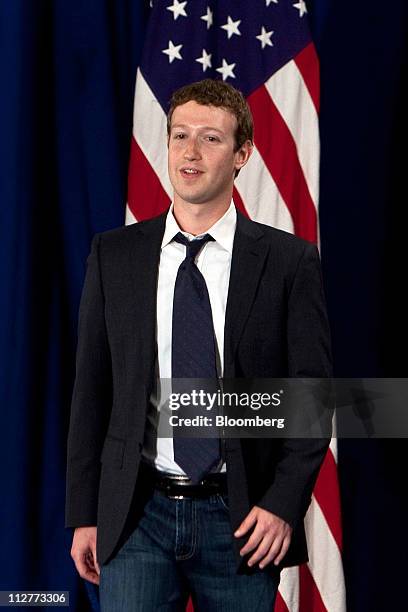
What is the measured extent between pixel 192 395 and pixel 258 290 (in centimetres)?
17

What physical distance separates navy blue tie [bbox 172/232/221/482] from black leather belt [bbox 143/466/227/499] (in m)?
0.01

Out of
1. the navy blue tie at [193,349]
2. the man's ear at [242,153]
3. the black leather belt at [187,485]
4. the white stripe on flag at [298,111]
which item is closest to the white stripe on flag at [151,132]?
the white stripe on flag at [298,111]

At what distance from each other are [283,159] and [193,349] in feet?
2.71

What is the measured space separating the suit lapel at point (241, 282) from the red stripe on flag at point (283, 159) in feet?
2.18

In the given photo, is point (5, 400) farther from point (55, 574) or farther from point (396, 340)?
point (396, 340)

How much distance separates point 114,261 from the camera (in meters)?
1.22

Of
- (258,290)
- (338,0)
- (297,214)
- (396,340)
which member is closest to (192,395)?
(258,290)

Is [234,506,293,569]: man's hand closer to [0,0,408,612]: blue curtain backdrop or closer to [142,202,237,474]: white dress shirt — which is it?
[142,202,237,474]: white dress shirt

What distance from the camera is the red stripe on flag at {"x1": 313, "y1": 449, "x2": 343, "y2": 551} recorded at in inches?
73.7

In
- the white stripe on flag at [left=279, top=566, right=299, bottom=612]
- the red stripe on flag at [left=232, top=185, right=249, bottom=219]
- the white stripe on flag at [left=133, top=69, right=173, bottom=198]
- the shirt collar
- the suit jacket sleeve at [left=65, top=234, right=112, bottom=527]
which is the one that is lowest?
the white stripe on flag at [left=279, top=566, right=299, bottom=612]

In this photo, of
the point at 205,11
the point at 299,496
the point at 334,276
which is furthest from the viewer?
the point at 334,276

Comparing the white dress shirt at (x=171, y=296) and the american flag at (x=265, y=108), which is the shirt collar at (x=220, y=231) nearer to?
the white dress shirt at (x=171, y=296)

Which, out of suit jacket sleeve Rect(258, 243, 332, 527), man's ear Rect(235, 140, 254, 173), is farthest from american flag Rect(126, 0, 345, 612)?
suit jacket sleeve Rect(258, 243, 332, 527)

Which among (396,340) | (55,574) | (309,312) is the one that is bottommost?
(55,574)
